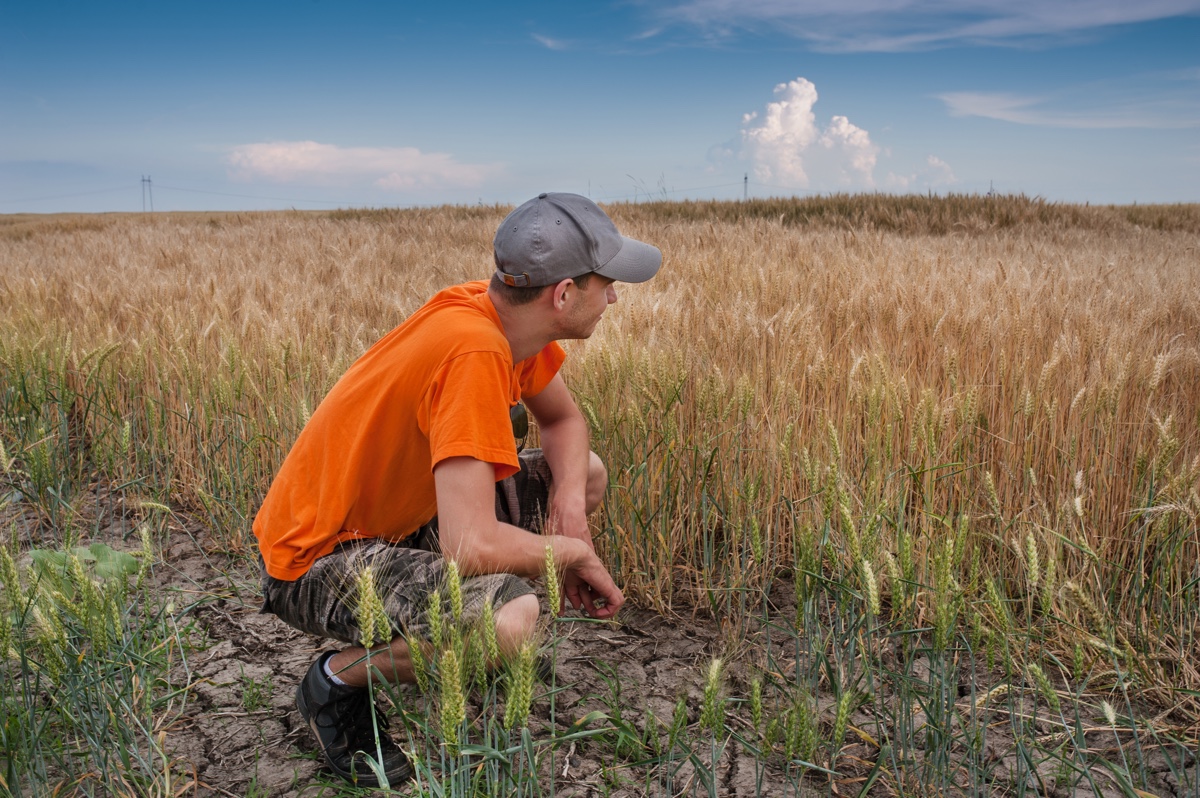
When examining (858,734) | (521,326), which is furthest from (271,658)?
(858,734)

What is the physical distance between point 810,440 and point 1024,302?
182 cm

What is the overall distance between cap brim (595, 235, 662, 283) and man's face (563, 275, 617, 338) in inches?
1.2

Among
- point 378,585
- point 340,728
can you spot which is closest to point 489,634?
point 378,585

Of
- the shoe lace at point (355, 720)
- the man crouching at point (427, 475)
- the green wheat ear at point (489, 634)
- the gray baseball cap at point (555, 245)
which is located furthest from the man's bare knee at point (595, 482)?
the green wheat ear at point (489, 634)

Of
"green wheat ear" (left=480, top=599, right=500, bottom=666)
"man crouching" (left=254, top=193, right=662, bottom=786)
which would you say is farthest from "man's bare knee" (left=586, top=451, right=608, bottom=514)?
"green wheat ear" (left=480, top=599, right=500, bottom=666)

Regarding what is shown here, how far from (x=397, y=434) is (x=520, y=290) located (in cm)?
40

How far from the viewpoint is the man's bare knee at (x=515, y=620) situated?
1.54m

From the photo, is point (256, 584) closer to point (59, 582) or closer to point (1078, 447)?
point (59, 582)

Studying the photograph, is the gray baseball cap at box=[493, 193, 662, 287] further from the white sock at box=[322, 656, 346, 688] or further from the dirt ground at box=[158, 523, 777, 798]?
the white sock at box=[322, 656, 346, 688]

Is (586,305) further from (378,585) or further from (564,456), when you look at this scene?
(378,585)

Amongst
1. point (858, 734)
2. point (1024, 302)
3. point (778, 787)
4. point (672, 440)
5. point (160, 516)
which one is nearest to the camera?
point (778, 787)

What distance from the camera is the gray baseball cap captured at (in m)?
1.77

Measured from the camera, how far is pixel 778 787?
177 centimetres

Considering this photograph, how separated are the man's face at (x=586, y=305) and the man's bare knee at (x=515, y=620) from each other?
1.91 ft
